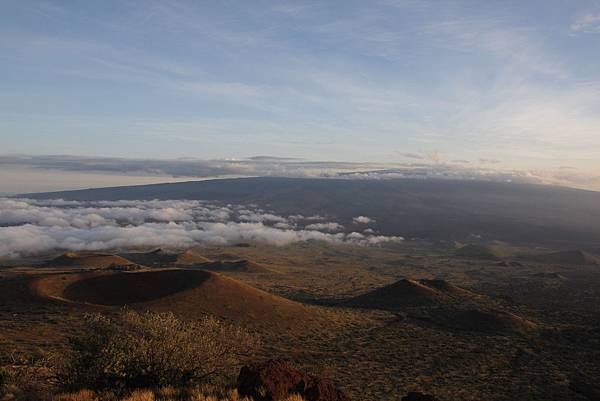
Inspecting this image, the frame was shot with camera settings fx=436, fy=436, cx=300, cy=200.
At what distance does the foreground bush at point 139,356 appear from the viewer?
11508 millimetres

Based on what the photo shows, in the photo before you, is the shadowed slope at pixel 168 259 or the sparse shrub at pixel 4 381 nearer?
the sparse shrub at pixel 4 381

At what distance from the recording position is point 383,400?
56.1 feet

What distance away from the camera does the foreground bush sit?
11508 millimetres

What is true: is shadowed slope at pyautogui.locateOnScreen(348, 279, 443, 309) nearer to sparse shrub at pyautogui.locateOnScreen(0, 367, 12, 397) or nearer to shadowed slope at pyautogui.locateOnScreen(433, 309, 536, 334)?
shadowed slope at pyautogui.locateOnScreen(433, 309, 536, 334)

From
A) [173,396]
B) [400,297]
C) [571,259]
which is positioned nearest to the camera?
[173,396]

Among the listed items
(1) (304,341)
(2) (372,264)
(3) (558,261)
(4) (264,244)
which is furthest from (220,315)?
(4) (264,244)

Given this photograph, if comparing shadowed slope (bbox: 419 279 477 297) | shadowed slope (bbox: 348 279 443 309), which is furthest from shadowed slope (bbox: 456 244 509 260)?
shadowed slope (bbox: 348 279 443 309)

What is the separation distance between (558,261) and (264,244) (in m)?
79.4

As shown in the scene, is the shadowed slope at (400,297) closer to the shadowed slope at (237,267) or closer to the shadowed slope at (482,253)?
the shadowed slope at (237,267)

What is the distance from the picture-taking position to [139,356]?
11.9 m

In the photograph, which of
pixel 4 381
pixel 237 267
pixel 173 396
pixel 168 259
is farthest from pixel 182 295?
pixel 168 259

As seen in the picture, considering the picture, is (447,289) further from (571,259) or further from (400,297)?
(571,259)

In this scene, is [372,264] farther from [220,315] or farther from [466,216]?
[466,216]

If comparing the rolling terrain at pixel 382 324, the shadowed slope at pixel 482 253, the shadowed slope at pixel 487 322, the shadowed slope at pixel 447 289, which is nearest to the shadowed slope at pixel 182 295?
the rolling terrain at pixel 382 324
